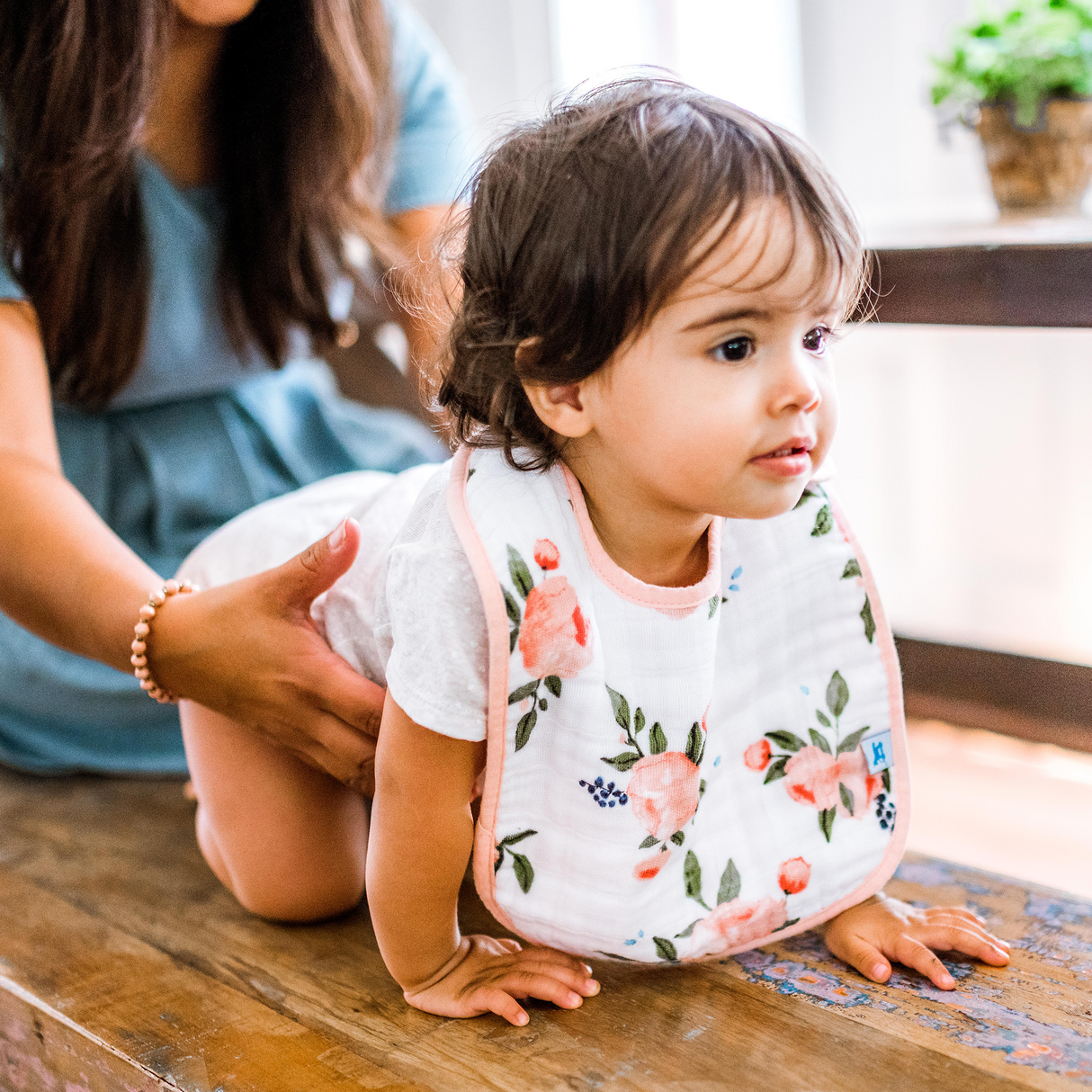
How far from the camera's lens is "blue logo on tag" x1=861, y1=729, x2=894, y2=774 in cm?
86

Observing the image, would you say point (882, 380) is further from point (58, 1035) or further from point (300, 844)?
point (58, 1035)

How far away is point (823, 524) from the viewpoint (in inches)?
33.9

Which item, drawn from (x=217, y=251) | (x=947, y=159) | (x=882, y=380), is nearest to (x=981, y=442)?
(x=882, y=380)

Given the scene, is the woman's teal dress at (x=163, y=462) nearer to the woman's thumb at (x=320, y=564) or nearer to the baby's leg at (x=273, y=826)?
the baby's leg at (x=273, y=826)

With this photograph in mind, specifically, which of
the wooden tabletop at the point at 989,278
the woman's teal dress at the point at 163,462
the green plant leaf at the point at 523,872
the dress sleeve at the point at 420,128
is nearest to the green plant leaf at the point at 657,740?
the green plant leaf at the point at 523,872

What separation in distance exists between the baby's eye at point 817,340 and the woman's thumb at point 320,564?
321 mm

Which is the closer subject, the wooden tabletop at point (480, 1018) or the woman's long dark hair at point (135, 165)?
the wooden tabletop at point (480, 1018)

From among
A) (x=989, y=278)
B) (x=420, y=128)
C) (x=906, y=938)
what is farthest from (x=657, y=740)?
(x=420, y=128)

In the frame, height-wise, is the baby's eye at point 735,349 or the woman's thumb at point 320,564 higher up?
the baby's eye at point 735,349

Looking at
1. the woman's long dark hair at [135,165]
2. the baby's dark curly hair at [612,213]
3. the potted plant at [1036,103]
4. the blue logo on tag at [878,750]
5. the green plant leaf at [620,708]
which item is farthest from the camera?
the potted plant at [1036,103]

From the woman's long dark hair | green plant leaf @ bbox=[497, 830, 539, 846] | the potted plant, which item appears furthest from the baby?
the potted plant

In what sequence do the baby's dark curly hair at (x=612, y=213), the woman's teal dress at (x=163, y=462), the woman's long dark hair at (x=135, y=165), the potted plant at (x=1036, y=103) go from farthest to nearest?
the potted plant at (x=1036, y=103), the woman's teal dress at (x=163, y=462), the woman's long dark hair at (x=135, y=165), the baby's dark curly hair at (x=612, y=213)

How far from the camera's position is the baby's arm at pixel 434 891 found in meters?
0.73

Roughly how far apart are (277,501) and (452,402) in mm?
312
